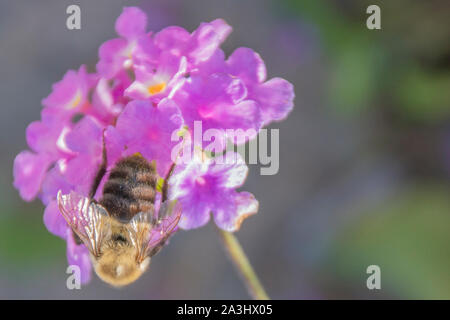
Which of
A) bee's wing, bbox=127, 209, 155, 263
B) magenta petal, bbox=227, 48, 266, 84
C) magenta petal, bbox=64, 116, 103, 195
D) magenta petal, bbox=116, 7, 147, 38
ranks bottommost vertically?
bee's wing, bbox=127, 209, 155, 263

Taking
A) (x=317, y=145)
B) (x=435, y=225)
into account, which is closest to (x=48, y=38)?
(x=317, y=145)

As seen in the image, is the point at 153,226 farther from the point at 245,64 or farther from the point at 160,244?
the point at 245,64

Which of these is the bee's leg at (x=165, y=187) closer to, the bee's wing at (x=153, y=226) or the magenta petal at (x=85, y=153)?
the bee's wing at (x=153, y=226)

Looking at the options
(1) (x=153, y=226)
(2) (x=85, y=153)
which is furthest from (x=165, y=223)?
(2) (x=85, y=153)

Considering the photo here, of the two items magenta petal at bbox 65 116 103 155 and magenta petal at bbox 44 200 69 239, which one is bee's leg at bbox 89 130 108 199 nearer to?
magenta petal at bbox 65 116 103 155

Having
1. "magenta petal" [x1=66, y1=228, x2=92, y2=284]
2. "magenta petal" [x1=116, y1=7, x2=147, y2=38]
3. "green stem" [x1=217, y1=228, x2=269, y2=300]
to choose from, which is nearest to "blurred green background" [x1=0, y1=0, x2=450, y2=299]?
"green stem" [x1=217, y1=228, x2=269, y2=300]
